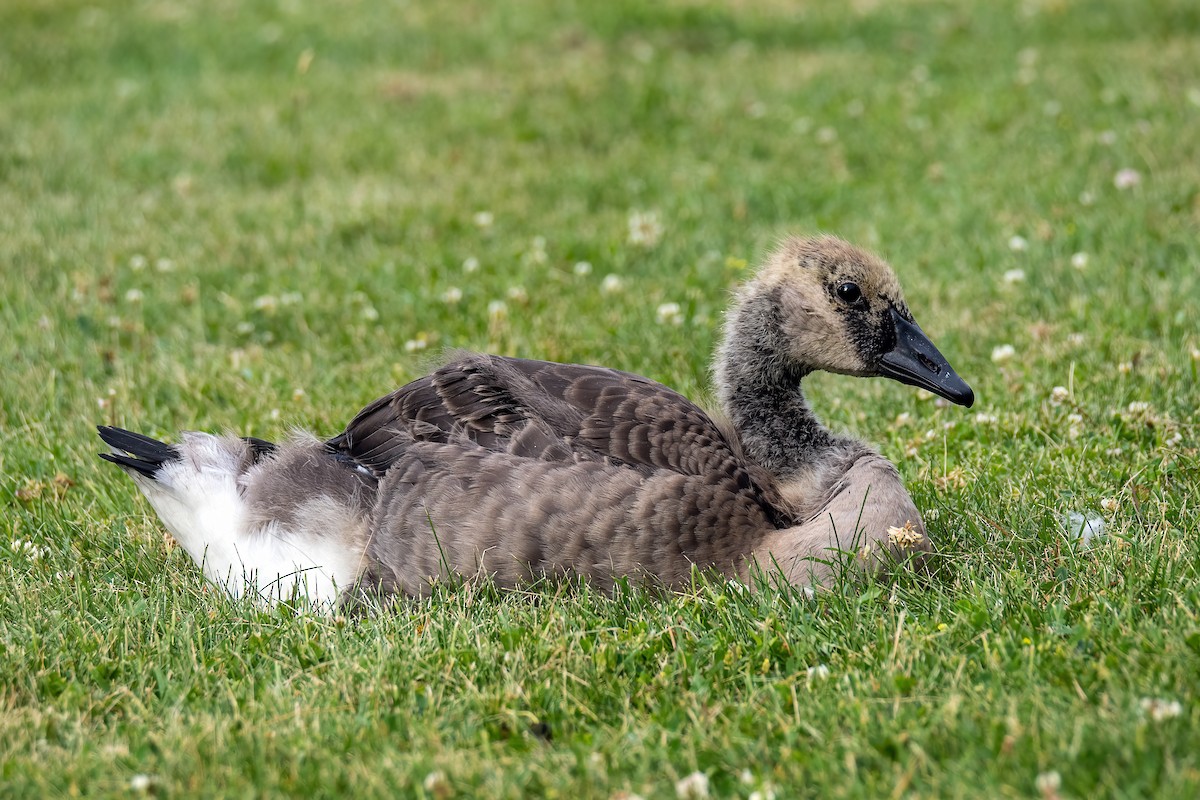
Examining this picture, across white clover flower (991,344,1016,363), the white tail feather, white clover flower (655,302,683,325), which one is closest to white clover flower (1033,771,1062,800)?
the white tail feather

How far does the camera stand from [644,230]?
27.6 ft

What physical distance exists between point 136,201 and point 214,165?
0.85m

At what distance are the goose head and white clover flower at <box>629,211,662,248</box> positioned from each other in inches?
127

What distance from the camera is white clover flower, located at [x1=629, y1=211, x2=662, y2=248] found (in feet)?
27.2

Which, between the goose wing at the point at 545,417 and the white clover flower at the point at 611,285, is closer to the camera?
the goose wing at the point at 545,417

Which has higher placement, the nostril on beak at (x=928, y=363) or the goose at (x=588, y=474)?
the nostril on beak at (x=928, y=363)

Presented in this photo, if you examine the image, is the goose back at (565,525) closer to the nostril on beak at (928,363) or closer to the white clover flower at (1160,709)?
the nostril on beak at (928,363)

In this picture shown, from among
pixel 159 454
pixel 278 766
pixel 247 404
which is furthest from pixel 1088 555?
pixel 247 404

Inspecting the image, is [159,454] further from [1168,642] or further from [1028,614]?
[1168,642]

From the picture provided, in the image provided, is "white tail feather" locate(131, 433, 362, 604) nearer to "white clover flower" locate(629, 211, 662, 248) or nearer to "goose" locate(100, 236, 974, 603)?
"goose" locate(100, 236, 974, 603)

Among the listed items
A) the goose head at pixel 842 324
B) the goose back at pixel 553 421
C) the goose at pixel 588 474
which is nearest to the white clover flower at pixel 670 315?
the goose at pixel 588 474

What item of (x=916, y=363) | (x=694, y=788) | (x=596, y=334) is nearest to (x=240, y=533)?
(x=694, y=788)

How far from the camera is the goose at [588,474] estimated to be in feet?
14.3

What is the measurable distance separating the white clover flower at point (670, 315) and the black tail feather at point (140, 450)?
9.66ft
